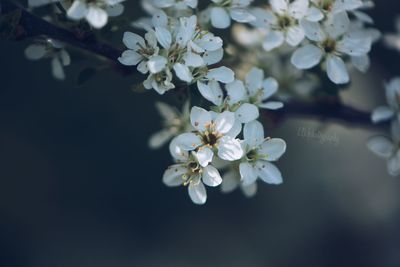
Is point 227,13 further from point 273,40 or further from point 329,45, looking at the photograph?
point 329,45

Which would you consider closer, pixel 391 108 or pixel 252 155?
pixel 252 155

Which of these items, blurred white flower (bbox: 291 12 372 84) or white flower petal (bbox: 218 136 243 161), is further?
blurred white flower (bbox: 291 12 372 84)

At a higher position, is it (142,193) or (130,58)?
(130,58)

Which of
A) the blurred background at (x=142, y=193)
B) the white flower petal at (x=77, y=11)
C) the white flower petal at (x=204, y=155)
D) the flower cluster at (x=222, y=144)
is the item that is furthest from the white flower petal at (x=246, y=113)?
the blurred background at (x=142, y=193)

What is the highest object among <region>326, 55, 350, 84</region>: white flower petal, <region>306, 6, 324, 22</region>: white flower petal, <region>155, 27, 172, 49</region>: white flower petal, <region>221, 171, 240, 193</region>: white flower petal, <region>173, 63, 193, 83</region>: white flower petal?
<region>306, 6, 324, 22</region>: white flower petal

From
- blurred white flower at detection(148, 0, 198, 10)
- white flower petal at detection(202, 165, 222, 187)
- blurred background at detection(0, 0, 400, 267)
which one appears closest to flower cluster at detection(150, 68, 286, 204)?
white flower petal at detection(202, 165, 222, 187)

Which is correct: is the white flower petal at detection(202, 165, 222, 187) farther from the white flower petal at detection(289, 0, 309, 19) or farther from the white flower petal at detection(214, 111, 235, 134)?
the white flower petal at detection(289, 0, 309, 19)

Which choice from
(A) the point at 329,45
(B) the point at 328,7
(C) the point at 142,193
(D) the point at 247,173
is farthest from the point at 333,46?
(C) the point at 142,193
